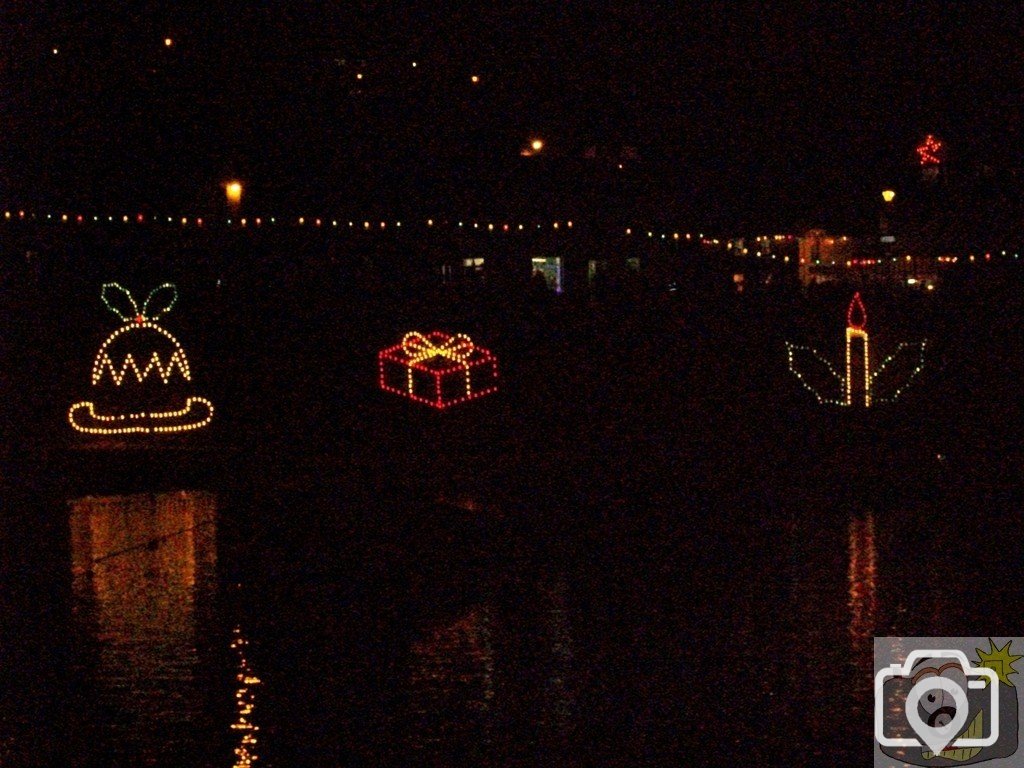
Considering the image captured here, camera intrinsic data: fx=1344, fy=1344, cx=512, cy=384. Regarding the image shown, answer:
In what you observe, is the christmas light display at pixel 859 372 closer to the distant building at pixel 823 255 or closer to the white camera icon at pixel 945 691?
the white camera icon at pixel 945 691

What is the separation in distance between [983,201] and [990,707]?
86.2ft

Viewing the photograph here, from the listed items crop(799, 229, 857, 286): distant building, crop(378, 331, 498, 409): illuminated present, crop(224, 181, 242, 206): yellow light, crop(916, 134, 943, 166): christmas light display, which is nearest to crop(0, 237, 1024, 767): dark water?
crop(378, 331, 498, 409): illuminated present

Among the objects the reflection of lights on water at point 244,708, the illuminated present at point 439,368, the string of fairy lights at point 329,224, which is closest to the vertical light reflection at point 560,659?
the reflection of lights on water at point 244,708

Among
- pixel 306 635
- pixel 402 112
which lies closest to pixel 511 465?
pixel 306 635

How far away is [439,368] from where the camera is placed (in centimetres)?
1736

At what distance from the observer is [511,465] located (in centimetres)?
1370

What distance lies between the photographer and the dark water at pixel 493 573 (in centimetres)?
564

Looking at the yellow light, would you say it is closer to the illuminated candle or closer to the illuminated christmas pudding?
the illuminated christmas pudding

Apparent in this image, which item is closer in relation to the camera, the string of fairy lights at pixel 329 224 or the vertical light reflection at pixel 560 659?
the vertical light reflection at pixel 560 659

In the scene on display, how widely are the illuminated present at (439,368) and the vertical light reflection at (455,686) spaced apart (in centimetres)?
979

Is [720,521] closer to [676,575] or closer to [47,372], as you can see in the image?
[676,575]

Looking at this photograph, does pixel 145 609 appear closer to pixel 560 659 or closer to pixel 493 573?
pixel 493 573

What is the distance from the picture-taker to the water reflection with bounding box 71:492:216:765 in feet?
18.4

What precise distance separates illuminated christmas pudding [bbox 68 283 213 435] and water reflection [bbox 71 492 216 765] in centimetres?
345
